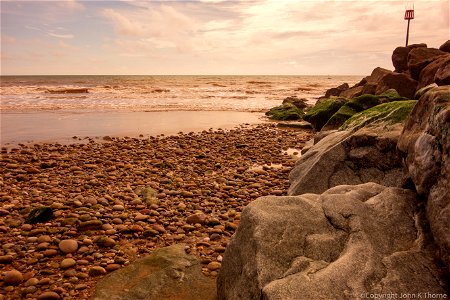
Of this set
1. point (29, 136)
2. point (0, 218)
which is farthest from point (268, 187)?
point (29, 136)

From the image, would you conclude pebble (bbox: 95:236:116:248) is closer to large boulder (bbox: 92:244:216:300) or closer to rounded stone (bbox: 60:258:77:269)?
rounded stone (bbox: 60:258:77:269)

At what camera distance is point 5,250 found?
4566mm

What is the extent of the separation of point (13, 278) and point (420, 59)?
2107 centimetres

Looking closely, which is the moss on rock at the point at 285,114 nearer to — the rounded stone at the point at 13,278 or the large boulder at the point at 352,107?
the large boulder at the point at 352,107

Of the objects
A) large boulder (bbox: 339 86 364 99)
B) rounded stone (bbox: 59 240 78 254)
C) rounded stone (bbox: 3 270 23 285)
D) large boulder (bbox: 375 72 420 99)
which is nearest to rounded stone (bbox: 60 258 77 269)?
rounded stone (bbox: 59 240 78 254)

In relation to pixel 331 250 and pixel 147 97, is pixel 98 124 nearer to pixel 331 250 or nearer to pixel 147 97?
pixel 331 250

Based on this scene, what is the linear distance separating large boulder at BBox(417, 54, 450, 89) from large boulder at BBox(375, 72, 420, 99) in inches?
17.4

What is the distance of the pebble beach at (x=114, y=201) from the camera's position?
429 centimetres

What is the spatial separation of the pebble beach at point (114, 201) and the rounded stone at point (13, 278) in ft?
0.04

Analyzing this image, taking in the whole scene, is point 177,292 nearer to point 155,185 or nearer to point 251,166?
point 155,185

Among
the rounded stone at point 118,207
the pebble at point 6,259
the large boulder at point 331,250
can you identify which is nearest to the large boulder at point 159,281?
the large boulder at point 331,250

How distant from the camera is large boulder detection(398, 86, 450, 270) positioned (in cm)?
267

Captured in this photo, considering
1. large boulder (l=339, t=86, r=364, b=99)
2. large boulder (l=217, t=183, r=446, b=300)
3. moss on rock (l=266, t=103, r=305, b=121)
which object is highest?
large boulder (l=339, t=86, r=364, b=99)

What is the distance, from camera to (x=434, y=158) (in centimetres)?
299
